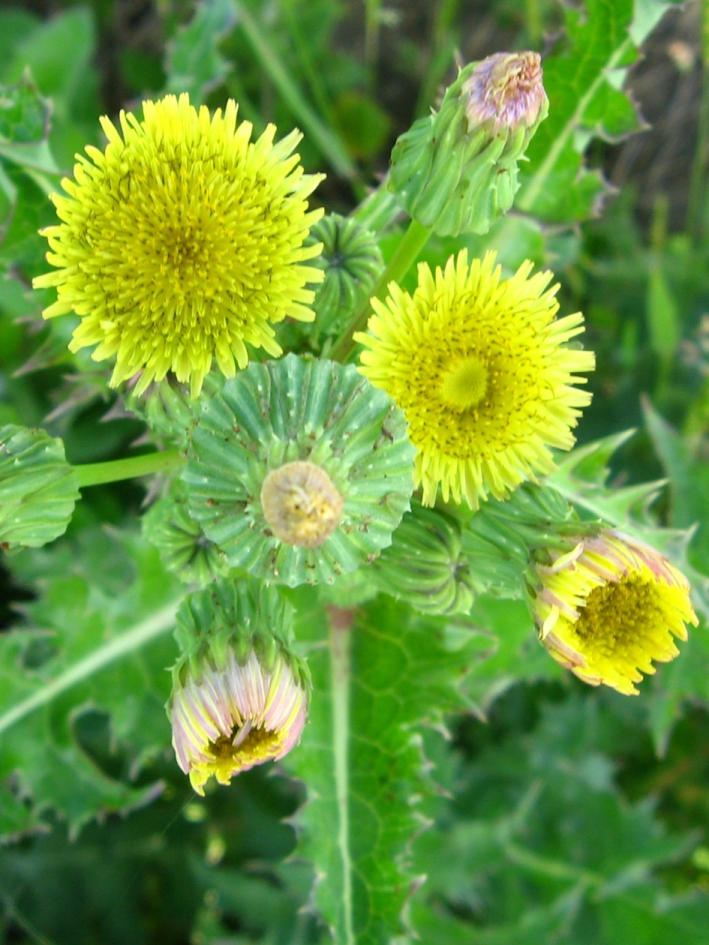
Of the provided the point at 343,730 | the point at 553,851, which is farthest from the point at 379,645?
the point at 553,851

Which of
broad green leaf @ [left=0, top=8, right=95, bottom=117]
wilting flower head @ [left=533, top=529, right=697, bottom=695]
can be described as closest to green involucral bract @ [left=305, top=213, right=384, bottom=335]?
wilting flower head @ [left=533, top=529, right=697, bottom=695]

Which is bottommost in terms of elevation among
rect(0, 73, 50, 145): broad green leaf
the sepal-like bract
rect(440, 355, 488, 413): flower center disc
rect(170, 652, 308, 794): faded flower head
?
the sepal-like bract

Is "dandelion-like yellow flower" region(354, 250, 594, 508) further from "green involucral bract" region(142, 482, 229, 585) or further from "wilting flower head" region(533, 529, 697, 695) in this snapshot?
"green involucral bract" region(142, 482, 229, 585)

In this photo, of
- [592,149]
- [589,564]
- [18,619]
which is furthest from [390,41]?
[589,564]

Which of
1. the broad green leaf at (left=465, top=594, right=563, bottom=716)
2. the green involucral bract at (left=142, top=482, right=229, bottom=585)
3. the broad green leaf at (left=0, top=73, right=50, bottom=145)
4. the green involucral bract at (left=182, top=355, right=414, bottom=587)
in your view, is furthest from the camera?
the broad green leaf at (left=465, top=594, right=563, bottom=716)

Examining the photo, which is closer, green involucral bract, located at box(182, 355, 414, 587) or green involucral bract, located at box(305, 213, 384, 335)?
green involucral bract, located at box(182, 355, 414, 587)

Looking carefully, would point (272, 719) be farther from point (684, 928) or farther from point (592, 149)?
point (592, 149)

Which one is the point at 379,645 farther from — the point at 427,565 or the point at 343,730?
the point at 427,565
